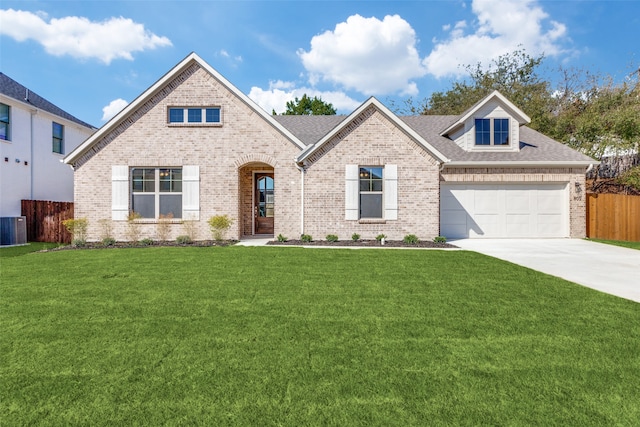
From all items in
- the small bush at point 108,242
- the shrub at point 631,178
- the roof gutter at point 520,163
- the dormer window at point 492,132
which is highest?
the dormer window at point 492,132

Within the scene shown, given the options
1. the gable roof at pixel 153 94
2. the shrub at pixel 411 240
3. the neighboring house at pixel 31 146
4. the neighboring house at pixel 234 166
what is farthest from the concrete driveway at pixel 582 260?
the neighboring house at pixel 31 146

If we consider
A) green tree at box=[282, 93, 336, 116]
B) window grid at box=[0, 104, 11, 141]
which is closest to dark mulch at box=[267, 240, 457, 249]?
window grid at box=[0, 104, 11, 141]

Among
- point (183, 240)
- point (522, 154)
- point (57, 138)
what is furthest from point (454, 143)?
point (57, 138)

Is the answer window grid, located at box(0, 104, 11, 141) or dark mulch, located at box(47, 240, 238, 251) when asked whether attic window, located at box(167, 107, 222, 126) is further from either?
window grid, located at box(0, 104, 11, 141)

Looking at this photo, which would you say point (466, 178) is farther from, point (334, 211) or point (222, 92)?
point (222, 92)

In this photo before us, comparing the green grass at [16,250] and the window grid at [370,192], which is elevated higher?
the window grid at [370,192]

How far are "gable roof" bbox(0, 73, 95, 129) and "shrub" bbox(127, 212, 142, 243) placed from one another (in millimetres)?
8873

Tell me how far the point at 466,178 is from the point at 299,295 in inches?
430

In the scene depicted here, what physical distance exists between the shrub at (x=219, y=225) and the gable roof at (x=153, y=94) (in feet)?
12.9

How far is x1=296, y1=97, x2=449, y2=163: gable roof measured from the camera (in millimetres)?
11750

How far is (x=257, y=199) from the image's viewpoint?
1428 cm

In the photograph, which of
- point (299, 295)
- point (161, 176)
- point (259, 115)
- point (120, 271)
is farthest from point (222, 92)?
point (299, 295)

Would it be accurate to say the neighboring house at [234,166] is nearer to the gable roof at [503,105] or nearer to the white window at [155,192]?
the white window at [155,192]

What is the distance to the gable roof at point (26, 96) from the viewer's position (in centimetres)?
1491
